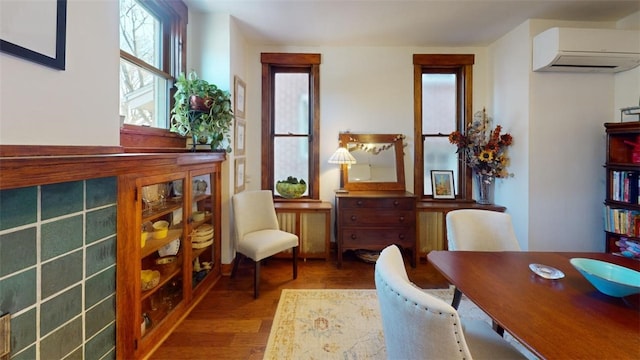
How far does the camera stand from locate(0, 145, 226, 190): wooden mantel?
2.70ft

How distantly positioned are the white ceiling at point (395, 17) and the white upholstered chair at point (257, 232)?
5.82ft

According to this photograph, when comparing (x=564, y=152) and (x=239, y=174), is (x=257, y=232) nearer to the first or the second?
(x=239, y=174)

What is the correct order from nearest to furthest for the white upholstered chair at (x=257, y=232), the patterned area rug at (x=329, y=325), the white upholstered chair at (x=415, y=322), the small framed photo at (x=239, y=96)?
1. the white upholstered chair at (x=415, y=322)
2. the patterned area rug at (x=329, y=325)
3. the white upholstered chair at (x=257, y=232)
4. the small framed photo at (x=239, y=96)

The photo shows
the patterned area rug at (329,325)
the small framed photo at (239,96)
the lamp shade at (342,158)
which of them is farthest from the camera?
the lamp shade at (342,158)

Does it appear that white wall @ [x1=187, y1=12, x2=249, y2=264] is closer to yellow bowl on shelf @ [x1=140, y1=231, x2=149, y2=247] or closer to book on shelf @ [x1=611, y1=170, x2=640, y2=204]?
yellow bowl on shelf @ [x1=140, y1=231, x2=149, y2=247]

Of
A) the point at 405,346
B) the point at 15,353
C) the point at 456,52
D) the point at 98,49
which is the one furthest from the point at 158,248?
the point at 456,52

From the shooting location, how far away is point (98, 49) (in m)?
1.32

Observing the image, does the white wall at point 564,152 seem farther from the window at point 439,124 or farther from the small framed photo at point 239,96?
the small framed photo at point 239,96

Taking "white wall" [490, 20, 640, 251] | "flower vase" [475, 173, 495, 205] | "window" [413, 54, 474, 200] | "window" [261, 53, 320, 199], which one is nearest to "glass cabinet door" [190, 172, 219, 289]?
"window" [261, 53, 320, 199]

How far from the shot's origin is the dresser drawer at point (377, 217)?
2.93 meters

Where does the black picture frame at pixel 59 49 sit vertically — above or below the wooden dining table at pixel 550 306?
above

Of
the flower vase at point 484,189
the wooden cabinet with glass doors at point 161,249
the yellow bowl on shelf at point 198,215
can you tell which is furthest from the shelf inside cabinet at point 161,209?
the flower vase at point 484,189

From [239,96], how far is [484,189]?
10.1 feet

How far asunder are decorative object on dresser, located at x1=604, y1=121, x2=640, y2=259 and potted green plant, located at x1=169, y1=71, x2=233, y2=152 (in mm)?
3461
